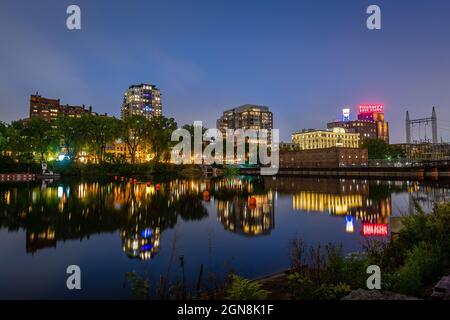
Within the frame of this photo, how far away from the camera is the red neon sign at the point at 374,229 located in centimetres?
1944

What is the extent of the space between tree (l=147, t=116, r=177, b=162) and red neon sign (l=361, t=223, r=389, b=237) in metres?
103

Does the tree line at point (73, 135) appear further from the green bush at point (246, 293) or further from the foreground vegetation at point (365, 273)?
the green bush at point (246, 293)

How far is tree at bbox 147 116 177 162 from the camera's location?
119 meters

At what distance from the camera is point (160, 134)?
120 metres

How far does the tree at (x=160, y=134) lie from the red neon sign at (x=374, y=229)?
103254 millimetres

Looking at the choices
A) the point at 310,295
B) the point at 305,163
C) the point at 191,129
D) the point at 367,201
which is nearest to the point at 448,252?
the point at 310,295

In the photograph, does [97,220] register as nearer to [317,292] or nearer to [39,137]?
[317,292]

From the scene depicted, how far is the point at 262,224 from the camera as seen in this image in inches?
954

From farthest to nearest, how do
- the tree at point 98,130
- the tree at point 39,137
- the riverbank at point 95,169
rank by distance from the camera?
1. the tree at point 98,130
2. the tree at point 39,137
3. the riverbank at point 95,169

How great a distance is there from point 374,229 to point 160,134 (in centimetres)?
10609

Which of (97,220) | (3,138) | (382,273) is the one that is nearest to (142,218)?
(97,220)

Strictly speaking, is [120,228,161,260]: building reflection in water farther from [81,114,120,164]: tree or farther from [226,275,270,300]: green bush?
[81,114,120,164]: tree

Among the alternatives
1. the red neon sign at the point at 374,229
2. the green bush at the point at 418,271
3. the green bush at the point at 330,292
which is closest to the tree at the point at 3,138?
the red neon sign at the point at 374,229
